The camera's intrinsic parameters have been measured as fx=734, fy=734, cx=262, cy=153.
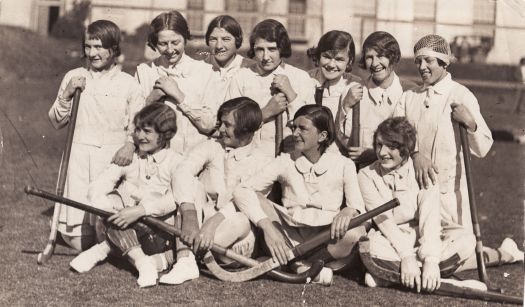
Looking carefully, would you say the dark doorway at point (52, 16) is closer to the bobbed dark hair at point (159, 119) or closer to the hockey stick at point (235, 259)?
the bobbed dark hair at point (159, 119)

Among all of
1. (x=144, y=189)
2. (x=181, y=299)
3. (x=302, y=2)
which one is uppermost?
(x=302, y=2)

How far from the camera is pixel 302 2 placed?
18875 millimetres

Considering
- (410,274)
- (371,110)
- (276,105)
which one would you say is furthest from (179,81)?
(410,274)

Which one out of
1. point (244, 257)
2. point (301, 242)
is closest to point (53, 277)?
point (244, 257)

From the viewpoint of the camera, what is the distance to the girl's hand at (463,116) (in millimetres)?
4883

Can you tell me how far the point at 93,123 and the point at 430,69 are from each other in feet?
7.84

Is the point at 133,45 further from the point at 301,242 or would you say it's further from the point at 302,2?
the point at 301,242

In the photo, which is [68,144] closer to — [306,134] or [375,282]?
[306,134]

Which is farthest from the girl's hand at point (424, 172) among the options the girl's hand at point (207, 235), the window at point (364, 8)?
the window at point (364, 8)

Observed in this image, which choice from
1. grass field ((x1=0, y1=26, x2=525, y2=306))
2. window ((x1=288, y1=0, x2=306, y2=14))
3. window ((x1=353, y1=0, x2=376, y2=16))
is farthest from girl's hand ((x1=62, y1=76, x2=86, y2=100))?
window ((x1=288, y1=0, x2=306, y2=14))

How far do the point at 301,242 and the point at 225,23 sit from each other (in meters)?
1.66

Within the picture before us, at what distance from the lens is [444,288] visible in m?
4.41

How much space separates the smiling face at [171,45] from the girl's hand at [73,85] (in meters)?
0.59

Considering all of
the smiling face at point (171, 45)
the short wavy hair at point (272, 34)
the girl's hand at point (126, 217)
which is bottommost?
the girl's hand at point (126, 217)
